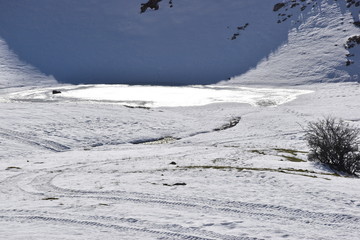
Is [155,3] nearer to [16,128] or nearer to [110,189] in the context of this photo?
[16,128]

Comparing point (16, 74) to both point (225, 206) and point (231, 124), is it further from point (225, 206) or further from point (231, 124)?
point (225, 206)

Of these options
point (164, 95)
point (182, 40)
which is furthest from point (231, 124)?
point (182, 40)

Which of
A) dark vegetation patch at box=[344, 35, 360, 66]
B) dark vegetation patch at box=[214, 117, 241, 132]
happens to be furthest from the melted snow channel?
dark vegetation patch at box=[344, 35, 360, 66]

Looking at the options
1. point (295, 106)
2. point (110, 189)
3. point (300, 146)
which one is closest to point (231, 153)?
point (300, 146)

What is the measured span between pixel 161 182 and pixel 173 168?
3.76 meters

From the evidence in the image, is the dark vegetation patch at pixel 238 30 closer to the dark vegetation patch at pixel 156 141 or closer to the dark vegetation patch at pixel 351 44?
the dark vegetation patch at pixel 351 44

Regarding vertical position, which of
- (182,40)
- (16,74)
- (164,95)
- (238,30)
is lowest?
(164,95)

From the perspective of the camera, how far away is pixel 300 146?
30.5 metres

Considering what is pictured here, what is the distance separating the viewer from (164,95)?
6322 centimetres

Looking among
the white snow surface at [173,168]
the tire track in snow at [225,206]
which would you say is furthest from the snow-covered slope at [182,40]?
the tire track in snow at [225,206]

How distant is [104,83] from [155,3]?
3863cm

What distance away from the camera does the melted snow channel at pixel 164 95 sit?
186 feet

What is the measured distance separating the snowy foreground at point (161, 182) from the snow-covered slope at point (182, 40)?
123 feet

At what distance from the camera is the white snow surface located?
9562 millimetres
